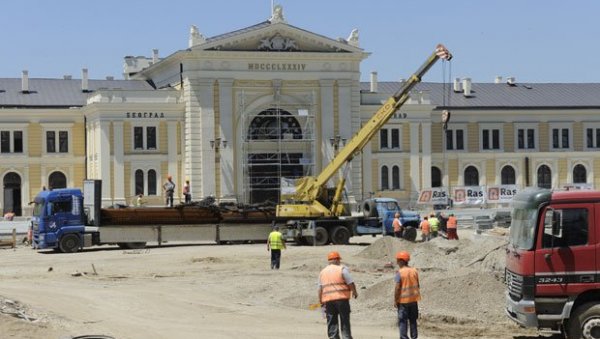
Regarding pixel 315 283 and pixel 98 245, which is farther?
pixel 98 245

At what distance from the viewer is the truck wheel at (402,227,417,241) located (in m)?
48.4

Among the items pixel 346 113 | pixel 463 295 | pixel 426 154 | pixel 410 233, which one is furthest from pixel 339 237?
pixel 426 154

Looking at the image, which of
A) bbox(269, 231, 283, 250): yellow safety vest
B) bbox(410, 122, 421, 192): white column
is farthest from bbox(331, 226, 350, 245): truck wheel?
bbox(410, 122, 421, 192): white column

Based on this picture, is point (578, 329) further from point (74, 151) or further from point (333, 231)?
point (74, 151)

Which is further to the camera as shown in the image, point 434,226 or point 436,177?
point 436,177

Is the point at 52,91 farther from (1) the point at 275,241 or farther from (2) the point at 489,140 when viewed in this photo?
(1) the point at 275,241

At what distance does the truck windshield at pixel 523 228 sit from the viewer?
58.7 ft

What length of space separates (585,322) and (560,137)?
61498 millimetres

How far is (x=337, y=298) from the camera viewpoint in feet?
55.7

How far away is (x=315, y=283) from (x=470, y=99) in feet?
169

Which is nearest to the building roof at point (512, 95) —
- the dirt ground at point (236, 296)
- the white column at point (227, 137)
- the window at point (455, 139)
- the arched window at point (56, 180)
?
the window at point (455, 139)

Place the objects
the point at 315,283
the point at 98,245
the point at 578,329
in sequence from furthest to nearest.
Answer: the point at 98,245 < the point at 315,283 < the point at 578,329

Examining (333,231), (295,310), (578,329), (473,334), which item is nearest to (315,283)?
(295,310)

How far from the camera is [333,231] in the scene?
47438 millimetres
